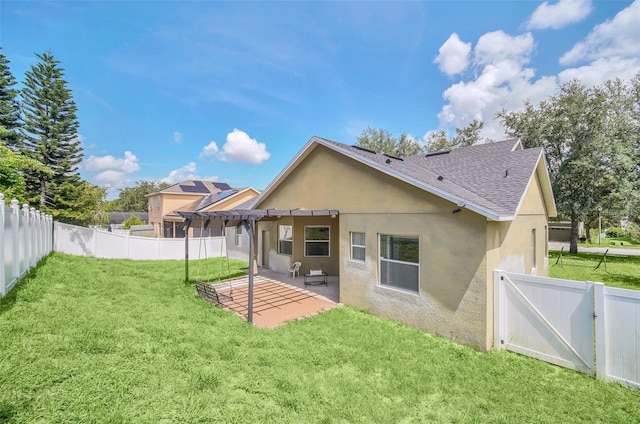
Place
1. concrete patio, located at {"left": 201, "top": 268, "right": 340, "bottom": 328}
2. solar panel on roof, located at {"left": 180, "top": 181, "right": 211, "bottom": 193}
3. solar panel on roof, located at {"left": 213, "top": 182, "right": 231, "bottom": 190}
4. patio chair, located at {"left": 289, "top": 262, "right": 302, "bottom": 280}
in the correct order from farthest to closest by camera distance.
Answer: solar panel on roof, located at {"left": 213, "top": 182, "right": 231, "bottom": 190} < solar panel on roof, located at {"left": 180, "top": 181, "right": 211, "bottom": 193} < patio chair, located at {"left": 289, "top": 262, "right": 302, "bottom": 280} < concrete patio, located at {"left": 201, "top": 268, "right": 340, "bottom": 328}

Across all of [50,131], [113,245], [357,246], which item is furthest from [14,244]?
[50,131]

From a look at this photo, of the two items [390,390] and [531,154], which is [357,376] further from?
[531,154]

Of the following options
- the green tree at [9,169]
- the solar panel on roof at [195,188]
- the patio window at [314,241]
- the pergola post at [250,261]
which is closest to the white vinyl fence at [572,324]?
the pergola post at [250,261]

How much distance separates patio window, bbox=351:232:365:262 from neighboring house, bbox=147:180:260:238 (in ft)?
65.3

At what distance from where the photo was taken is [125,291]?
1004 cm

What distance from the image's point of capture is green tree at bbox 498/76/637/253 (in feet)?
74.5

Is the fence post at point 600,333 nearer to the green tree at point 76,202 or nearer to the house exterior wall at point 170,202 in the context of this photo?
the house exterior wall at point 170,202

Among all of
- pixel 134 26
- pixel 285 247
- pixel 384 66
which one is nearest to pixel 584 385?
pixel 285 247

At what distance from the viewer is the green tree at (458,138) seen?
3378cm

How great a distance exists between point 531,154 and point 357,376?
9527 millimetres

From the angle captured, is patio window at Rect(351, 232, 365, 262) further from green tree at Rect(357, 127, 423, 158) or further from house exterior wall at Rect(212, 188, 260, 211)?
green tree at Rect(357, 127, 423, 158)

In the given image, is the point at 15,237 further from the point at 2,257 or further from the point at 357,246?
the point at 357,246

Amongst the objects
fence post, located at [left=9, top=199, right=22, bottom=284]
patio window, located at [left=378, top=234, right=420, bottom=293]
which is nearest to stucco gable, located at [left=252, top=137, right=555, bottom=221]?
patio window, located at [left=378, top=234, right=420, bottom=293]

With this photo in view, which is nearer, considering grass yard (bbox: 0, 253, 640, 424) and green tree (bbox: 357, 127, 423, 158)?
grass yard (bbox: 0, 253, 640, 424)
